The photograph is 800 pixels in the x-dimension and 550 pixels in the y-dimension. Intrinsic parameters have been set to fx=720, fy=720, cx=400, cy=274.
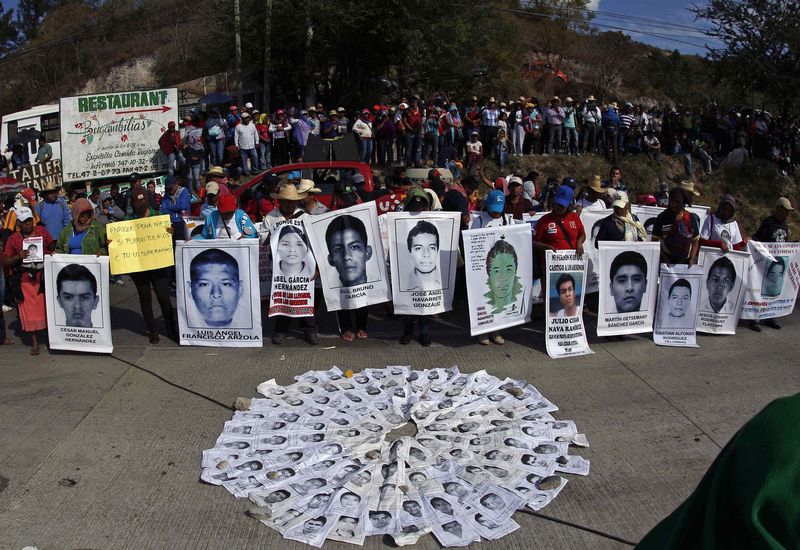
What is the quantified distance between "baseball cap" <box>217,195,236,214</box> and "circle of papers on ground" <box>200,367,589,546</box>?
7.84 feet

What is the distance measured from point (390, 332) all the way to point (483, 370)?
203 centimetres

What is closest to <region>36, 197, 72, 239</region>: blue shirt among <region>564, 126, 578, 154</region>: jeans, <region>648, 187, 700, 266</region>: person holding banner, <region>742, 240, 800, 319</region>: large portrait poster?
<region>648, 187, 700, 266</region>: person holding banner

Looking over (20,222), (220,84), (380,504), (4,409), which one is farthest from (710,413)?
(220,84)

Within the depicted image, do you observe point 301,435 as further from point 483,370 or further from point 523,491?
point 483,370

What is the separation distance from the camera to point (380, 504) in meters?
4.70

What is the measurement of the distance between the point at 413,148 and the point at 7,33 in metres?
52.1

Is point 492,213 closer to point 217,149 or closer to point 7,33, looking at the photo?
point 217,149

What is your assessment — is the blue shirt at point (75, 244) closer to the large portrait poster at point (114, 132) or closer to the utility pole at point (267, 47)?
the large portrait poster at point (114, 132)

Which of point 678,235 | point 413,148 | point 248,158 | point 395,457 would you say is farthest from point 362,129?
point 395,457

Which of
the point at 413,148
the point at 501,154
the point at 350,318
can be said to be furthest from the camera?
the point at 501,154

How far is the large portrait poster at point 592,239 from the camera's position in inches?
369

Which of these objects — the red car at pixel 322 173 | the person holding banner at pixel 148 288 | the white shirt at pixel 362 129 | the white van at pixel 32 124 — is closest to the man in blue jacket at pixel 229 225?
the person holding banner at pixel 148 288

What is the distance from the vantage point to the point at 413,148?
19906mm

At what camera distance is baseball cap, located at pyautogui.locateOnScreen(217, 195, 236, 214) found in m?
8.16
